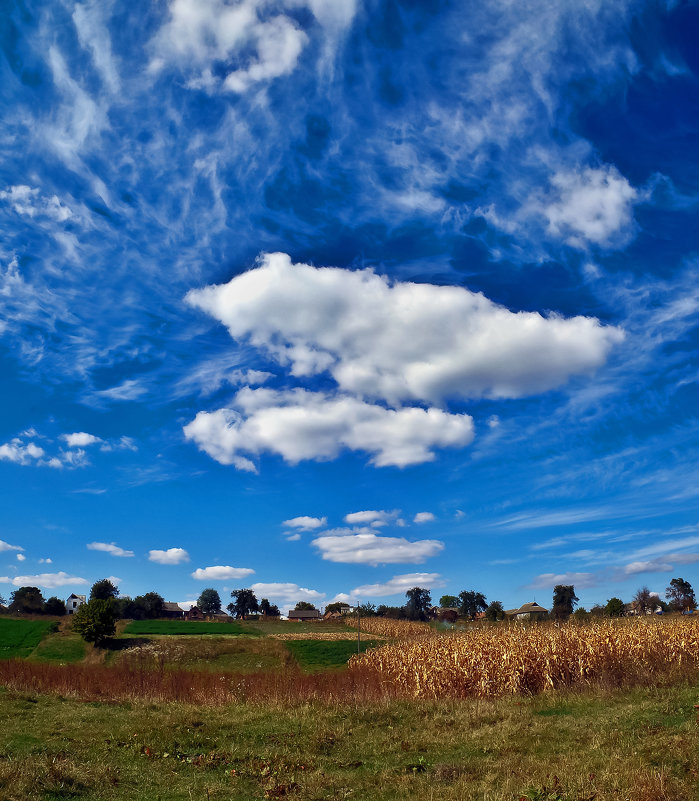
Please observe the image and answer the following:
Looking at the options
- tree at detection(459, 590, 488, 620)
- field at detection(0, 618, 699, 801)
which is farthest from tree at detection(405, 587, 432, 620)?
field at detection(0, 618, 699, 801)

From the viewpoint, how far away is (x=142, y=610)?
360 ft

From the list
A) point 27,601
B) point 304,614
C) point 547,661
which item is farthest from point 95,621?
point 304,614

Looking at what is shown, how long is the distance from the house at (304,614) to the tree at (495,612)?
49451 mm

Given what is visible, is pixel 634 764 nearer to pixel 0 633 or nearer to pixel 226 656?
pixel 226 656

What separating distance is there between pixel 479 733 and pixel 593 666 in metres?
10.7

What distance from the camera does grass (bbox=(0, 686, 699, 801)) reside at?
418 inches

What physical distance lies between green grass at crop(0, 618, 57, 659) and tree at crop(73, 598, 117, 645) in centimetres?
471

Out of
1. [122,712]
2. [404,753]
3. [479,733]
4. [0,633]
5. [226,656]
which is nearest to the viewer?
[404,753]

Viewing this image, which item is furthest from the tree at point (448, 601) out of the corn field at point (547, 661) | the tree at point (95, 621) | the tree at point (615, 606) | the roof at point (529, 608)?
the corn field at point (547, 661)

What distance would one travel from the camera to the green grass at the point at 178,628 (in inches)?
2632

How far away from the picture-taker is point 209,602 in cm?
14750

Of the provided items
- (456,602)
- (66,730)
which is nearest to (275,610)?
(456,602)

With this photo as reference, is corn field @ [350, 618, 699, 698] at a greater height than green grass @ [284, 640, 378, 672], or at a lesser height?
greater

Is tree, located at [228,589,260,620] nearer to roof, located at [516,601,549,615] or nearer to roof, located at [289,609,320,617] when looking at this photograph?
roof, located at [289,609,320,617]
